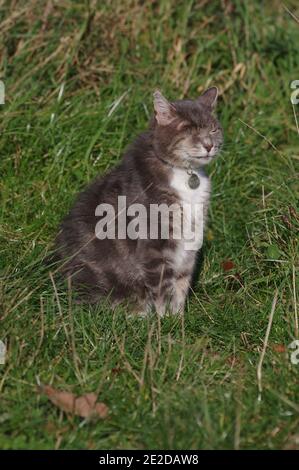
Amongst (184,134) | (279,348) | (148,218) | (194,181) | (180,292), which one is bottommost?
(279,348)

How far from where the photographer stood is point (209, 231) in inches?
196

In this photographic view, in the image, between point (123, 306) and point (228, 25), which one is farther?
point (228, 25)

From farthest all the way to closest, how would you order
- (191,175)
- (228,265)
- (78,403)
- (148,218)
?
(228,265) < (191,175) < (148,218) < (78,403)

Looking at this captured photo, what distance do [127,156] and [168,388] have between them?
1553 millimetres

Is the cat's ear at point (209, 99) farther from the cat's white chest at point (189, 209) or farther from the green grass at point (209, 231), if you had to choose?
the cat's white chest at point (189, 209)

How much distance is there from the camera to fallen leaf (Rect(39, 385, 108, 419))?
122 inches

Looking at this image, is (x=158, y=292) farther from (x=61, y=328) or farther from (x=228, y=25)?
(x=228, y=25)

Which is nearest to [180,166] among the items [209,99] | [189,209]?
[189,209]

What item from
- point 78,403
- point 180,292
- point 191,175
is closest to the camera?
point 78,403

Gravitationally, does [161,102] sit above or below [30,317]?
above

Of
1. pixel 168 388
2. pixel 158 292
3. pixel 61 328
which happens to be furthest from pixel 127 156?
pixel 168 388

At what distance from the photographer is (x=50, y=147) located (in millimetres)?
5195

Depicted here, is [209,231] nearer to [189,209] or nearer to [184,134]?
[189,209]

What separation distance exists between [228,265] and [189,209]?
0.59m
